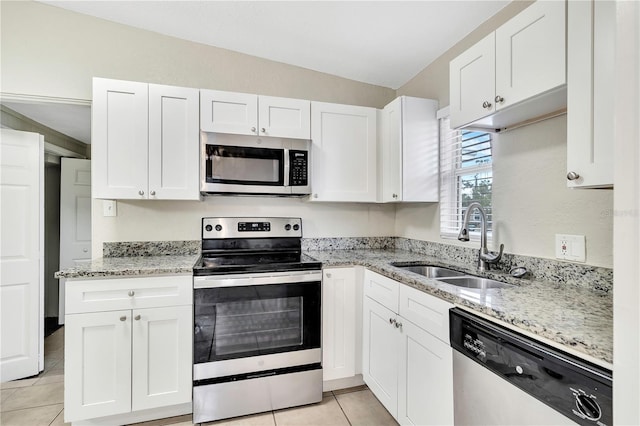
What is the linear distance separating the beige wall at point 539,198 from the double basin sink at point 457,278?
0.25 metres

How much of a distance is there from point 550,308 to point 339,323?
129 centimetres

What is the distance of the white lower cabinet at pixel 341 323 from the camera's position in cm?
208

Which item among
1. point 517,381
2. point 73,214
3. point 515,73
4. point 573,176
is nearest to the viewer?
point 517,381

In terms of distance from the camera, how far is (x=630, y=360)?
590 mm

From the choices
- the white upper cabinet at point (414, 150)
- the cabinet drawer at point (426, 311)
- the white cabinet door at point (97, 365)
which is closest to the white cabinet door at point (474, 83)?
the white upper cabinet at point (414, 150)

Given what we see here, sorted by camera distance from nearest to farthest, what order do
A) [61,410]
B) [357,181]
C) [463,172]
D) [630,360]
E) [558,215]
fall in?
[630,360], [558,215], [61,410], [463,172], [357,181]

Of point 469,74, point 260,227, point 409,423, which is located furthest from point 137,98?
point 409,423

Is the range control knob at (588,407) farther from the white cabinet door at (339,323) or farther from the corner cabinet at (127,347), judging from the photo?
the corner cabinet at (127,347)

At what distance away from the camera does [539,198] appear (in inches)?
62.5

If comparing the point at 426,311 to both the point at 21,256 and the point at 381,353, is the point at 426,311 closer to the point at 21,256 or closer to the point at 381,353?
the point at 381,353

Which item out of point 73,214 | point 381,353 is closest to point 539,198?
point 381,353

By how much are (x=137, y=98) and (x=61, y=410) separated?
6.70ft

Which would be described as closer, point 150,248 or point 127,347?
point 127,347

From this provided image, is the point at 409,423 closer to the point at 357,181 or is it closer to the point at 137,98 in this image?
the point at 357,181
